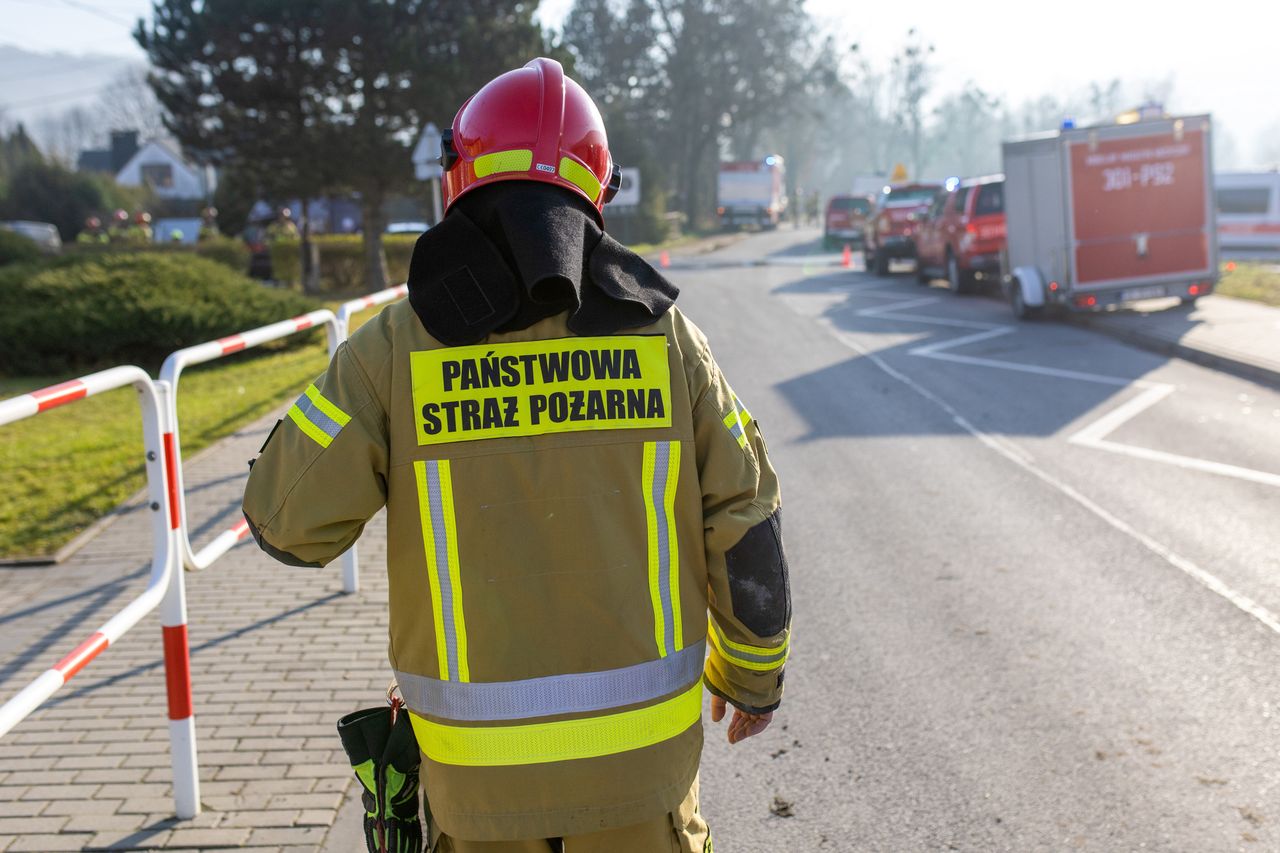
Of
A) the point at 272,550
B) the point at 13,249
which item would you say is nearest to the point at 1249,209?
the point at 13,249

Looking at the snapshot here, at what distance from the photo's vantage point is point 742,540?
7.31ft

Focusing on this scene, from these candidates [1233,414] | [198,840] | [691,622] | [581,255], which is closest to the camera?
[581,255]

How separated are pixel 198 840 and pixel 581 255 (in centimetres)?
252

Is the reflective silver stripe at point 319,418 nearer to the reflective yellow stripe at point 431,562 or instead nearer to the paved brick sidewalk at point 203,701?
the reflective yellow stripe at point 431,562

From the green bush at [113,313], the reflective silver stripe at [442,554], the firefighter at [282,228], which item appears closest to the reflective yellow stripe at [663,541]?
the reflective silver stripe at [442,554]

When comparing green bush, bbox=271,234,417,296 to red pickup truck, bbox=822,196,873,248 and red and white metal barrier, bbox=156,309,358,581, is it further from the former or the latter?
red and white metal barrier, bbox=156,309,358,581

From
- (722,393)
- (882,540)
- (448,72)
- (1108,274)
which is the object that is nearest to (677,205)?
(448,72)

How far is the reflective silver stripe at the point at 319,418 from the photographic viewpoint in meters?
2.08

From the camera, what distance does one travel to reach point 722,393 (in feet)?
7.45

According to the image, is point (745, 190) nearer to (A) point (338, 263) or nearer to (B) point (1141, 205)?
(A) point (338, 263)

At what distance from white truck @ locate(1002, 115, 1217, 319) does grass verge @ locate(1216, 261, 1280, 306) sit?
3.75ft

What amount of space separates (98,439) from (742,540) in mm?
9503

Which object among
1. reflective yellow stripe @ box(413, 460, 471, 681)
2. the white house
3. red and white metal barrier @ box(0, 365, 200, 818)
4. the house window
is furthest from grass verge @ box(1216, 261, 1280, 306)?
the house window

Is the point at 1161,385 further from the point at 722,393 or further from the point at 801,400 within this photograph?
the point at 722,393
